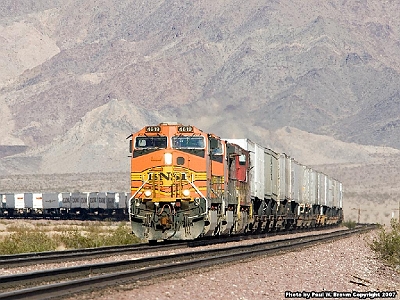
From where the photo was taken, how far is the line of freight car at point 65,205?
91.7 metres

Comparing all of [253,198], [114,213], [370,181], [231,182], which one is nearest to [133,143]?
[231,182]

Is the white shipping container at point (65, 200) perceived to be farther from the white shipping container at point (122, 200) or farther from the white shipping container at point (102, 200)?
the white shipping container at point (122, 200)

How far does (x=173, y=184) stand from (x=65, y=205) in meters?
66.3

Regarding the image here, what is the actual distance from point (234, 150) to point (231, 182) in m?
1.52

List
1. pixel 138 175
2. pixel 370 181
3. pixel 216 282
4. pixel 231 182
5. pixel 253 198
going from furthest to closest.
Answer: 1. pixel 370 181
2. pixel 253 198
3. pixel 231 182
4. pixel 138 175
5. pixel 216 282

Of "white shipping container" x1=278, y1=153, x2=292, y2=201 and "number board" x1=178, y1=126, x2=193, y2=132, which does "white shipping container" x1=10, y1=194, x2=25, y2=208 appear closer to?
"white shipping container" x1=278, y1=153, x2=292, y2=201

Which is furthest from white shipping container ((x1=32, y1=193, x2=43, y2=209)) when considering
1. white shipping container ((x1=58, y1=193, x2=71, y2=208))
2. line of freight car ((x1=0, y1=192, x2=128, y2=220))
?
white shipping container ((x1=58, y1=193, x2=71, y2=208))

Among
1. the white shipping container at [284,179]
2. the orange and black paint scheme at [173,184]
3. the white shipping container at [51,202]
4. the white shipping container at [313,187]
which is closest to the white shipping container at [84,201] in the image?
the white shipping container at [51,202]

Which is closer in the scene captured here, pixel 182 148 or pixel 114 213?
pixel 182 148

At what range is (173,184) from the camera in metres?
29.8

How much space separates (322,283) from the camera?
67.2 feet

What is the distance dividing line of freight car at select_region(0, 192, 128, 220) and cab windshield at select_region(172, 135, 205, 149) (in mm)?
59555

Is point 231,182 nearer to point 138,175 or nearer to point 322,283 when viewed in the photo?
point 138,175

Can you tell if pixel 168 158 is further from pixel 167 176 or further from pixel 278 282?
pixel 278 282
